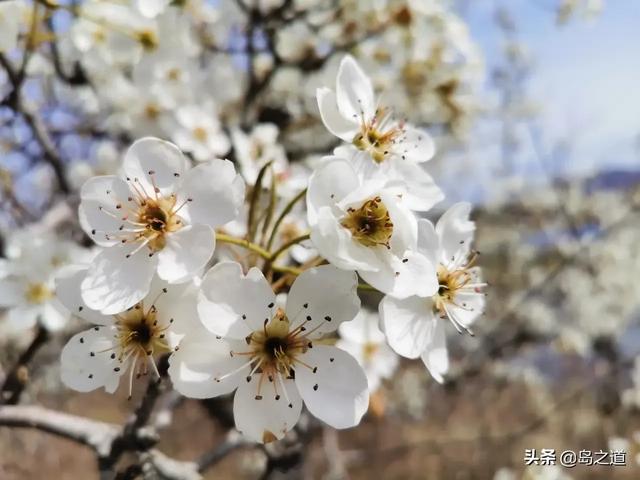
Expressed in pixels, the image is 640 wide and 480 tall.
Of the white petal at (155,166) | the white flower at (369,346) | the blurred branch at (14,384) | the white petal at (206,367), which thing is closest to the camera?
the white petal at (206,367)

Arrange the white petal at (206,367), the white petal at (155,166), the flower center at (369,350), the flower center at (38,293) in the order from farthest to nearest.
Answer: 1. the flower center at (369,350)
2. the flower center at (38,293)
3. the white petal at (155,166)
4. the white petal at (206,367)

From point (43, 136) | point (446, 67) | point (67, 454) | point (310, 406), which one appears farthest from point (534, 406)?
point (310, 406)

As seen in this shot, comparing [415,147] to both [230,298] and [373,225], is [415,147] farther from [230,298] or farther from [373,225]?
[230,298]

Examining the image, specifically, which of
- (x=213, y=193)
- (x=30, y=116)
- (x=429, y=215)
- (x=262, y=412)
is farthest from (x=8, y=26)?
(x=429, y=215)

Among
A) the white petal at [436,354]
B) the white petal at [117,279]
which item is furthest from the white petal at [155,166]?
the white petal at [436,354]

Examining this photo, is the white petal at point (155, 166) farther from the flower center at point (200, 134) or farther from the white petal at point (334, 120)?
the flower center at point (200, 134)

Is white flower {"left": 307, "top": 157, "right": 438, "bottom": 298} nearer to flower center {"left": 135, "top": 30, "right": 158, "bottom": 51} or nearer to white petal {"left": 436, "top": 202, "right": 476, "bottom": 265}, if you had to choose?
white petal {"left": 436, "top": 202, "right": 476, "bottom": 265}
